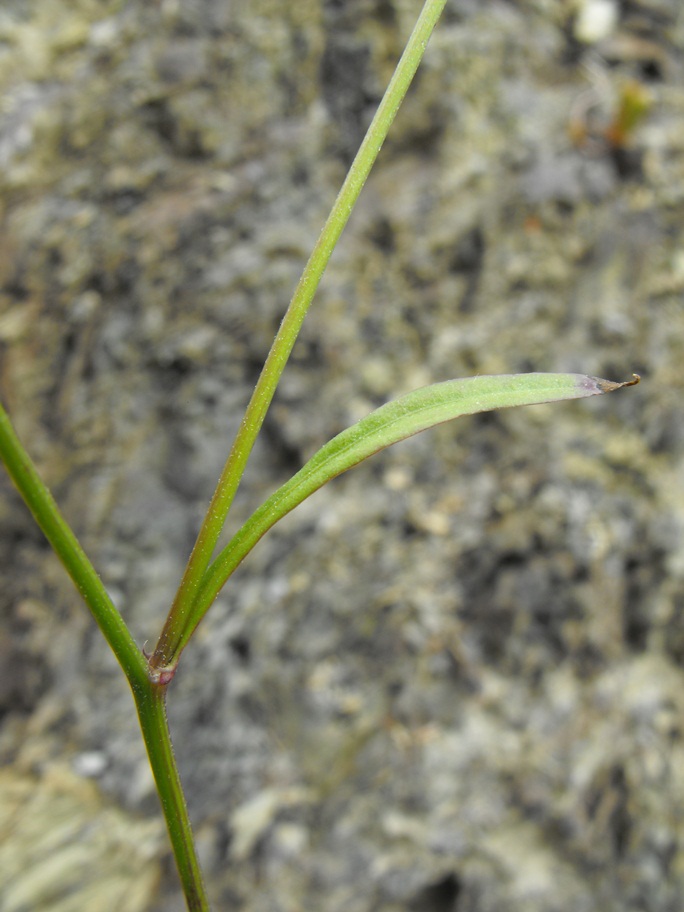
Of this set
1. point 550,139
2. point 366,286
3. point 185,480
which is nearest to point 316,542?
point 185,480

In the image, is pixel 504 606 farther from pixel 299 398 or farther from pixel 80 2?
pixel 80 2

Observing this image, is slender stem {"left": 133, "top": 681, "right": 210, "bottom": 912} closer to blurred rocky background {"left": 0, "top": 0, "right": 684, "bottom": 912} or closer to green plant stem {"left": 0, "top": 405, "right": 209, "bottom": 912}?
green plant stem {"left": 0, "top": 405, "right": 209, "bottom": 912}

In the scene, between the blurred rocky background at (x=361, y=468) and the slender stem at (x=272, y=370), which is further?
the blurred rocky background at (x=361, y=468)

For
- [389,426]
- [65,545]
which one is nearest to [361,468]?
[389,426]

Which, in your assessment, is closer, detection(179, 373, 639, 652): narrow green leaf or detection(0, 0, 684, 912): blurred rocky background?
detection(179, 373, 639, 652): narrow green leaf

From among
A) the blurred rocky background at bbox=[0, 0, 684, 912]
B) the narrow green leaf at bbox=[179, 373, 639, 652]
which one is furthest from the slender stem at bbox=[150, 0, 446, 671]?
the blurred rocky background at bbox=[0, 0, 684, 912]

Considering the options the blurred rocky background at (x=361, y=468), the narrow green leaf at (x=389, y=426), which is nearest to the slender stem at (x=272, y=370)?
the narrow green leaf at (x=389, y=426)

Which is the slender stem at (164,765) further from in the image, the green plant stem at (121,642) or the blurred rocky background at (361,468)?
the blurred rocky background at (361,468)
